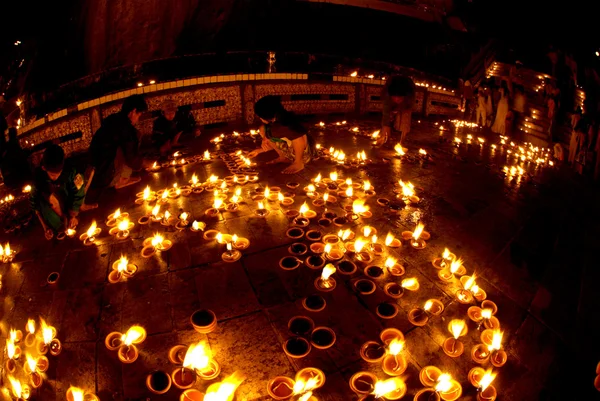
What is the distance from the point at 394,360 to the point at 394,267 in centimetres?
145

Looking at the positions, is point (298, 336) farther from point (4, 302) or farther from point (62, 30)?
point (62, 30)

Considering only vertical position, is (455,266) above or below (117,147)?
below

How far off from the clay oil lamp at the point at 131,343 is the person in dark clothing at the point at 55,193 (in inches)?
109

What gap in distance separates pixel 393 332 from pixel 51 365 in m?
3.36

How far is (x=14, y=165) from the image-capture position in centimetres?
705

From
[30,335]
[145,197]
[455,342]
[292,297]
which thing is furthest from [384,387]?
[145,197]

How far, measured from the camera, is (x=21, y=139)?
7797 millimetres

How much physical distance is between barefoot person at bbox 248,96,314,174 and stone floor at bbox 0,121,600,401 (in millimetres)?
1226

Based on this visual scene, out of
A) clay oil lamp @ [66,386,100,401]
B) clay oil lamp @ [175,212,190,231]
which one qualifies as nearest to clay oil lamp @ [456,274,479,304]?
clay oil lamp @ [66,386,100,401]

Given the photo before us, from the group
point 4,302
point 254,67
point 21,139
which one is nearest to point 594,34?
point 254,67

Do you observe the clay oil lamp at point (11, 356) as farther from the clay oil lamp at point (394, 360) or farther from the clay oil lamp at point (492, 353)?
the clay oil lamp at point (492, 353)

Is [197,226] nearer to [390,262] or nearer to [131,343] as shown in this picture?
[131,343]

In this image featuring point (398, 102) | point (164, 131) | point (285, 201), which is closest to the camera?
point (285, 201)

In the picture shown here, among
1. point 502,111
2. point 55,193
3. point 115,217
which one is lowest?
point 502,111
